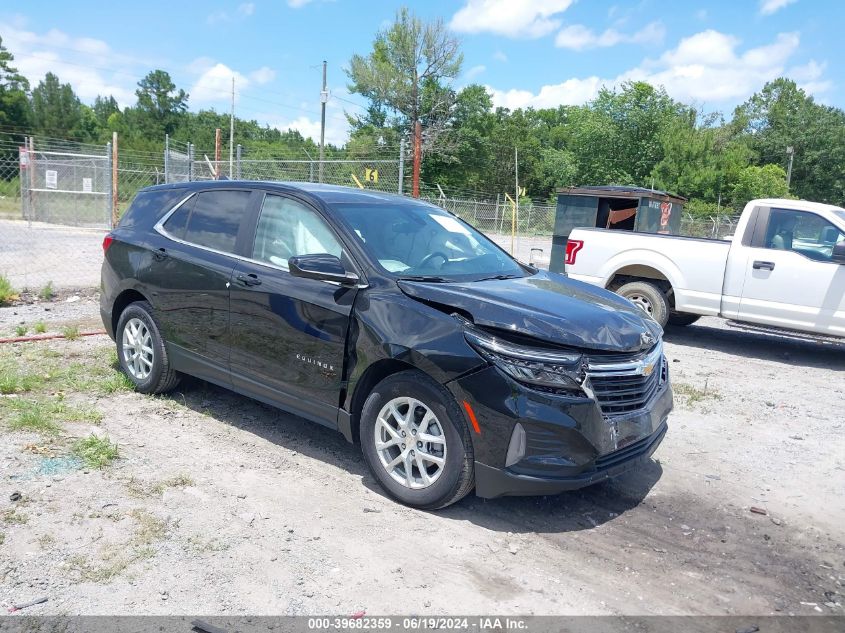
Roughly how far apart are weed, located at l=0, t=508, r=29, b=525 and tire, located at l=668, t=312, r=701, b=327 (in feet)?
27.9

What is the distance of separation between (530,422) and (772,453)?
2.78 metres

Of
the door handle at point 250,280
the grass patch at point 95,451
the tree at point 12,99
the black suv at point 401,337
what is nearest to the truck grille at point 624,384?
the black suv at point 401,337

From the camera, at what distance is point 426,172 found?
2003 inches

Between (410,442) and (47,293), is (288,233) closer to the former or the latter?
(410,442)

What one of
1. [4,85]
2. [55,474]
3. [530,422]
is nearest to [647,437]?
[530,422]

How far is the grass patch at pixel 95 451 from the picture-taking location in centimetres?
434

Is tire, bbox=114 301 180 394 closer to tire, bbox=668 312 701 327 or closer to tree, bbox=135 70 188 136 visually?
tire, bbox=668 312 701 327

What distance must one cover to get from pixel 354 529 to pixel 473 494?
0.86 m

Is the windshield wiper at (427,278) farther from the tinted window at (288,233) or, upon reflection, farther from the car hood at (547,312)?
the tinted window at (288,233)

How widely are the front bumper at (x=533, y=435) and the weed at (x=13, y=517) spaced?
91.8 inches

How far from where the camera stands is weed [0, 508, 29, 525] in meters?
3.56

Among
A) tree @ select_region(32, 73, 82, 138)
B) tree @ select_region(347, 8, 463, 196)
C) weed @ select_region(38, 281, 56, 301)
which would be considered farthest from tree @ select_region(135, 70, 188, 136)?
weed @ select_region(38, 281, 56, 301)

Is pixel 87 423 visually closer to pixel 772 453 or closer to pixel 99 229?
pixel 772 453

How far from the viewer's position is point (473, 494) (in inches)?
167
